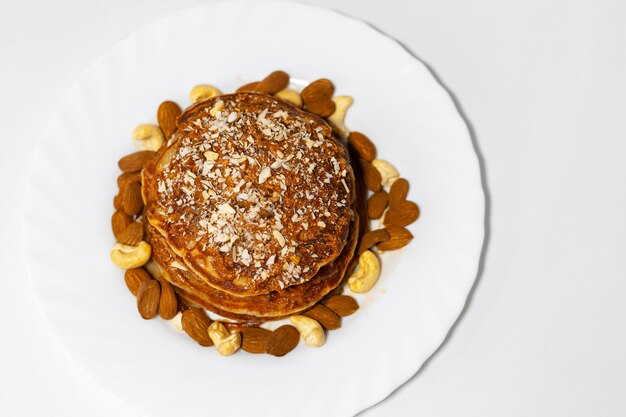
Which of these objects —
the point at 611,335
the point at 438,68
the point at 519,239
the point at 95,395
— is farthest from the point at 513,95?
the point at 95,395

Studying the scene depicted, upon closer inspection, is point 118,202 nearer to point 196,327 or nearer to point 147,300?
point 147,300

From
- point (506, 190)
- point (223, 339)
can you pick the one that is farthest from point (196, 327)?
point (506, 190)

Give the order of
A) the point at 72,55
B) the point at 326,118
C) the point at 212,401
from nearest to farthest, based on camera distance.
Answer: the point at 212,401
the point at 326,118
the point at 72,55

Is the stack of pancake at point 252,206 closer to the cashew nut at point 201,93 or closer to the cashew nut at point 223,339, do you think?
the cashew nut at point 223,339

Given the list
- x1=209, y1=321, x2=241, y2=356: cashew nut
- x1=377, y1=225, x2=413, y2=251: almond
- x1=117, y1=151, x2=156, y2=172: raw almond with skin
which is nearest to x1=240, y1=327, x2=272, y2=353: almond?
x1=209, y1=321, x2=241, y2=356: cashew nut

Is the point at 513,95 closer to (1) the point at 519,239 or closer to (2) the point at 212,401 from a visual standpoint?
(1) the point at 519,239

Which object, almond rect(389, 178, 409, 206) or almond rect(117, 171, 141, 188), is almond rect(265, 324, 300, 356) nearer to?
almond rect(389, 178, 409, 206)

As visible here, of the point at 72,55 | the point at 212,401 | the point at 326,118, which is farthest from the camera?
the point at 72,55
